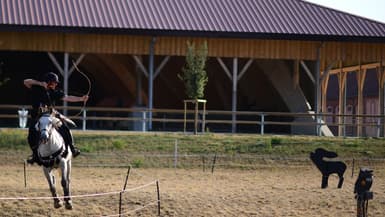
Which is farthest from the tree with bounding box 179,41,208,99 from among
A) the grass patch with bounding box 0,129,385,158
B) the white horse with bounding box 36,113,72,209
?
the white horse with bounding box 36,113,72,209

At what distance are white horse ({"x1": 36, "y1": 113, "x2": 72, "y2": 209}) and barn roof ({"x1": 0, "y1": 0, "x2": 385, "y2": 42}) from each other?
18.7m

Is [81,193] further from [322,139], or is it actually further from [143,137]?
[322,139]

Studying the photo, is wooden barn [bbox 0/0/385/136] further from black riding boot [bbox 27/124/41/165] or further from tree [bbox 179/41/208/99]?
black riding boot [bbox 27/124/41/165]

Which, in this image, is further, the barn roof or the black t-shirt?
the barn roof

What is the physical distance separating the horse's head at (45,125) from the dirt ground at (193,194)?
250 cm

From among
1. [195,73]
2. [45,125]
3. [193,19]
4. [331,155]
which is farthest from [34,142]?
[193,19]

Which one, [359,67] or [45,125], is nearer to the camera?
[45,125]

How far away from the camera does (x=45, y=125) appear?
47.7 feet

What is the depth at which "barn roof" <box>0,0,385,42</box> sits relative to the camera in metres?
34.1

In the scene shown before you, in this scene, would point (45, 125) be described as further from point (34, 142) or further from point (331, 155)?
point (331, 155)

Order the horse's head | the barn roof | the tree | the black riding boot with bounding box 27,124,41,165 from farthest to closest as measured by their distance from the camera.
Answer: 1. the barn roof
2. the tree
3. the black riding boot with bounding box 27,124,41,165
4. the horse's head

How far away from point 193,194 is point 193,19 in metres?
17.2

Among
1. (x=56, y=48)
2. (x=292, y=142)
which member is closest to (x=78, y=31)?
(x=56, y=48)

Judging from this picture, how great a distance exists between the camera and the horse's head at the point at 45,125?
47.3 ft
